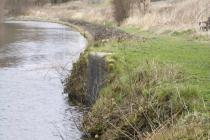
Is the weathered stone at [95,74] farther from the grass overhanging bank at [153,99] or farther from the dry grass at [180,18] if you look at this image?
the dry grass at [180,18]

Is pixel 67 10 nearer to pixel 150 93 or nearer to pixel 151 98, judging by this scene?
pixel 150 93

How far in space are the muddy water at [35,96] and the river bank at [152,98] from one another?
1.17 metres

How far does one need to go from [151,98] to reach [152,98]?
0.06 m

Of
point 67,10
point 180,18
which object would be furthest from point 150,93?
point 67,10

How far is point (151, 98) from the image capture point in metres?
11.6

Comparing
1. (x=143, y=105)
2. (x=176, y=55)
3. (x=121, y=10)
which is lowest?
(x=143, y=105)

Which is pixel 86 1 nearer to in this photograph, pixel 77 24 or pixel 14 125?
pixel 77 24

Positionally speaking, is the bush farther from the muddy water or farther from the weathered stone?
the weathered stone

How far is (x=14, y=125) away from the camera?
50.6 ft

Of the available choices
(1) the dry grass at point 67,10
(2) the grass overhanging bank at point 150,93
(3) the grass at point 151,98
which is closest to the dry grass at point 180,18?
(2) the grass overhanging bank at point 150,93

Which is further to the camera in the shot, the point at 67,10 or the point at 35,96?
the point at 67,10

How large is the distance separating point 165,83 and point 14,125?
205 inches

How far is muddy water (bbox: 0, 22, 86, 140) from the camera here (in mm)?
14781

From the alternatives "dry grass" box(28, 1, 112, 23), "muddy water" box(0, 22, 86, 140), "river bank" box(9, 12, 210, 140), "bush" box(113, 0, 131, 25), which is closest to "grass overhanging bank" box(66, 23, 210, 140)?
"river bank" box(9, 12, 210, 140)
